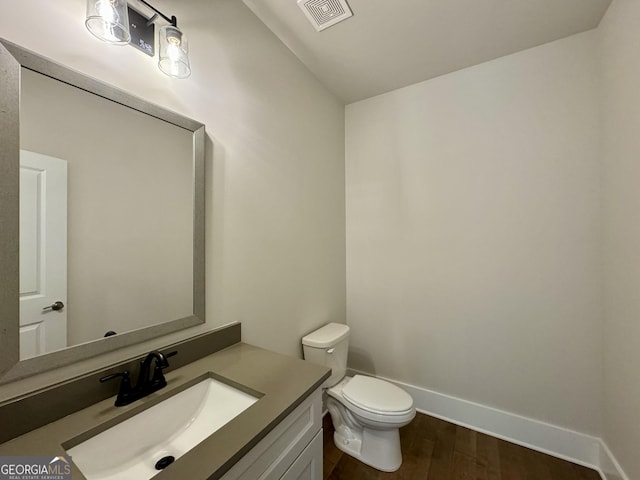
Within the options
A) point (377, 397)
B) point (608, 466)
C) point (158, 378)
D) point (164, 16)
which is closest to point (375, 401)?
point (377, 397)

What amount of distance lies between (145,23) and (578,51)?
232cm

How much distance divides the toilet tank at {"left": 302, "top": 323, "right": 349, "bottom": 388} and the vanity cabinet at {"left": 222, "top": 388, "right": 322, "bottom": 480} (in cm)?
61

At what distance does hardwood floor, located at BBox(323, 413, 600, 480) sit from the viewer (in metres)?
1.47

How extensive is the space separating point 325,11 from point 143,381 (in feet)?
6.34

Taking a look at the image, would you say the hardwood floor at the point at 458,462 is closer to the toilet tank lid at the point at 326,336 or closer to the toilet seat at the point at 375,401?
the toilet seat at the point at 375,401

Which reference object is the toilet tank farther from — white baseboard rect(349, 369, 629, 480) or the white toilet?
white baseboard rect(349, 369, 629, 480)

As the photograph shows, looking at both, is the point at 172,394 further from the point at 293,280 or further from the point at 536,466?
the point at 536,466

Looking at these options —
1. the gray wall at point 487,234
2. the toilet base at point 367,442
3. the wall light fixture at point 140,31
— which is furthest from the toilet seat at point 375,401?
the wall light fixture at point 140,31

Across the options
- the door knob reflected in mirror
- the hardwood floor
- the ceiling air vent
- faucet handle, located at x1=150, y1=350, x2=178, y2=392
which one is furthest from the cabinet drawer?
the ceiling air vent

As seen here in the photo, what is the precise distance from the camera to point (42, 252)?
0.76 m

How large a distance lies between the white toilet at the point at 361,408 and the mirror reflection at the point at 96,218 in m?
0.99

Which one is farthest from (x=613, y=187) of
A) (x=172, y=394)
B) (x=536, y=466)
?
(x=172, y=394)

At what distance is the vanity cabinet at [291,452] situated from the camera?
28.1 inches

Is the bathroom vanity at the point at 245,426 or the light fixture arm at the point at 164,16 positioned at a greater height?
the light fixture arm at the point at 164,16
